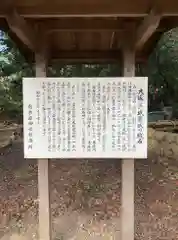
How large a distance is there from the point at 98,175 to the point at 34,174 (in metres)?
1.19

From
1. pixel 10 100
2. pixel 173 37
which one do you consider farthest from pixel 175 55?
pixel 10 100

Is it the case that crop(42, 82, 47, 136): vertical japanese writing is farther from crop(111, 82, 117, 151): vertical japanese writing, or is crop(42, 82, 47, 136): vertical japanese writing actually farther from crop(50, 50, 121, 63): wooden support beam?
crop(50, 50, 121, 63): wooden support beam

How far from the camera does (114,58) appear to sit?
5.48 metres

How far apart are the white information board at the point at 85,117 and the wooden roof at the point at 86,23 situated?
18.4 inches

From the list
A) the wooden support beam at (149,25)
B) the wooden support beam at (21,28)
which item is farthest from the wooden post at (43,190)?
the wooden support beam at (149,25)

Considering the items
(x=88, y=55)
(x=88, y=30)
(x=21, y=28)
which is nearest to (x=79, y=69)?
(x=88, y=55)

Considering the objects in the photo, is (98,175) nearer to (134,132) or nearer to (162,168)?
(162,168)

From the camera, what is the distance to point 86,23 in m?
3.61

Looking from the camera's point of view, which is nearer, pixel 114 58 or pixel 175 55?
pixel 114 58

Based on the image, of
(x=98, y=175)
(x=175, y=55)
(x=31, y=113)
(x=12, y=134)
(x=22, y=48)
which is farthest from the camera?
(x=12, y=134)

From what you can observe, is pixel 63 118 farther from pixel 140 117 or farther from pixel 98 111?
pixel 140 117

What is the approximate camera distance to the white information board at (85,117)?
11.3 feet

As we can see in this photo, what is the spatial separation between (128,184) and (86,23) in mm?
1583

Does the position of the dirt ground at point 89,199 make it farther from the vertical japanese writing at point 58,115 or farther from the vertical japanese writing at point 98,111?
the vertical japanese writing at point 98,111
